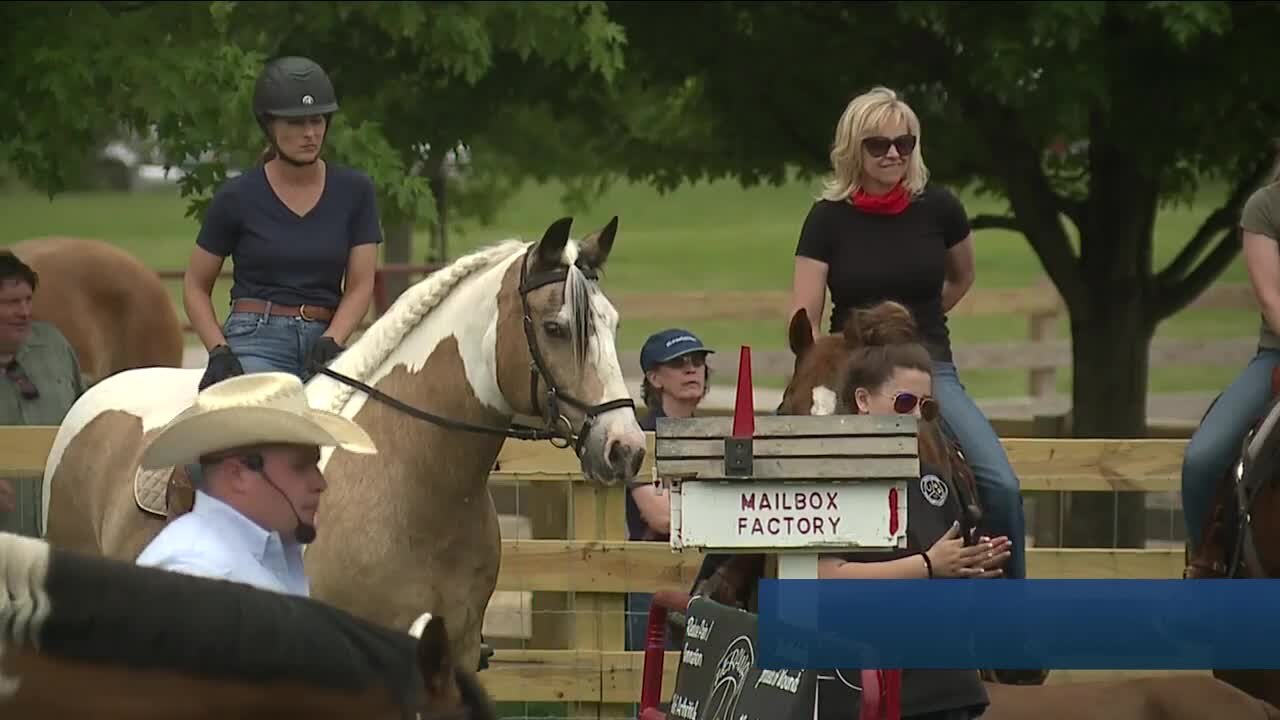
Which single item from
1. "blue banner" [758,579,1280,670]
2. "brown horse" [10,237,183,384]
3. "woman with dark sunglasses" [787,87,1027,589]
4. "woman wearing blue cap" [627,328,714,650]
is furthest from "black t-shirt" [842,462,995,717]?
"brown horse" [10,237,183,384]

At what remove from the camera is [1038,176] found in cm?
1332

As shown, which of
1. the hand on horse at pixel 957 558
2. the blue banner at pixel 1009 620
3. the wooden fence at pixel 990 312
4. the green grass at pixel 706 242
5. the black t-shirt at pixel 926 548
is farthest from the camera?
the green grass at pixel 706 242

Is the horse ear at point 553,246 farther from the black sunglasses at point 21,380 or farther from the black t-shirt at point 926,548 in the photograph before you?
the black sunglasses at point 21,380

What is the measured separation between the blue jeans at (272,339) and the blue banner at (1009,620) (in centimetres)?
309

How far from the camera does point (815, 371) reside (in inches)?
234

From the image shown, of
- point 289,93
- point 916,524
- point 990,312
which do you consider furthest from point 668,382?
point 990,312

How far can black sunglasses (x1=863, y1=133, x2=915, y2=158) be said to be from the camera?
22.3 feet

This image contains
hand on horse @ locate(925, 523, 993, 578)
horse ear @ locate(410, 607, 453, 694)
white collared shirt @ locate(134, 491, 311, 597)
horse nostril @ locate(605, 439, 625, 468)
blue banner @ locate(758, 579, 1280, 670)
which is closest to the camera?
horse ear @ locate(410, 607, 453, 694)

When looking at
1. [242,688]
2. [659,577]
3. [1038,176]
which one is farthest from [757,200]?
[242,688]

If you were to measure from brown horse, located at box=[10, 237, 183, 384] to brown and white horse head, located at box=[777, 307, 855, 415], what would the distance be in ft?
28.2

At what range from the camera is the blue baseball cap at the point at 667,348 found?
26.6 ft

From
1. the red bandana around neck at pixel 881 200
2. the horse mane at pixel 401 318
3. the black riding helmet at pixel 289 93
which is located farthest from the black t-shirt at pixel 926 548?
the black riding helmet at pixel 289 93

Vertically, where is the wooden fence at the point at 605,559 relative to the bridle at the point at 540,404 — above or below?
below

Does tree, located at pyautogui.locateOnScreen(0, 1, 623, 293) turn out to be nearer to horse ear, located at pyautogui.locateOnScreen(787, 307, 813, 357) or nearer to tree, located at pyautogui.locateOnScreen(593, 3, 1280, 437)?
tree, located at pyautogui.locateOnScreen(593, 3, 1280, 437)
